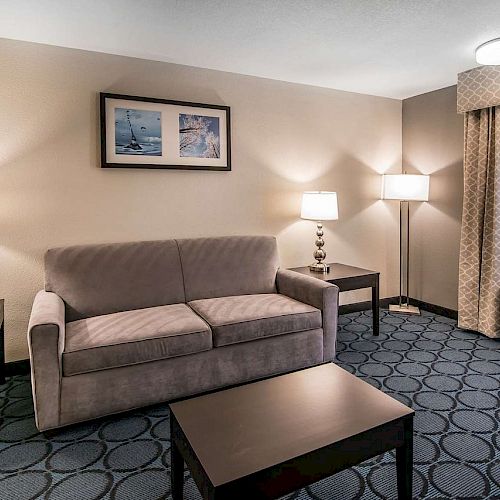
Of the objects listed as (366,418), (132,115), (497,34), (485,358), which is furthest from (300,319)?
(497,34)

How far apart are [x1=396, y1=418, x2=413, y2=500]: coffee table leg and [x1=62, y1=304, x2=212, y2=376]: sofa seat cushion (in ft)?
4.01

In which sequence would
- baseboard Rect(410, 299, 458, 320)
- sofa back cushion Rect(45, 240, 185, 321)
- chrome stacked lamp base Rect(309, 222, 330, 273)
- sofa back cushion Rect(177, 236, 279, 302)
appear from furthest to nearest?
1. baseboard Rect(410, 299, 458, 320)
2. chrome stacked lamp base Rect(309, 222, 330, 273)
3. sofa back cushion Rect(177, 236, 279, 302)
4. sofa back cushion Rect(45, 240, 185, 321)

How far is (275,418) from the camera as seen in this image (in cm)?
152

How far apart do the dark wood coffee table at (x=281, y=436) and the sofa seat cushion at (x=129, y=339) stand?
2.22 feet

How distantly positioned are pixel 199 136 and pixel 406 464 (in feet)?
8.66

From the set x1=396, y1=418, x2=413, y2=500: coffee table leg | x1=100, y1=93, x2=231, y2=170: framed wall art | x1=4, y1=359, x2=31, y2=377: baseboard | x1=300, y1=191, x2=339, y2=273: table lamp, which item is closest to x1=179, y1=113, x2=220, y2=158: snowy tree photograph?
x1=100, y1=93, x2=231, y2=170: framed wall art

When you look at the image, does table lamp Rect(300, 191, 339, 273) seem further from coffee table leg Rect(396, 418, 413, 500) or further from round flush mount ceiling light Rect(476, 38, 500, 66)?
coffee table leg Rect(396, 418, 413, 500)

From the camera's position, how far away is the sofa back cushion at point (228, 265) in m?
3.08

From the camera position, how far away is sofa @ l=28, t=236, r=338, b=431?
211 centimetres

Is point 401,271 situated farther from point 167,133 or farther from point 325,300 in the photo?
point 167,133

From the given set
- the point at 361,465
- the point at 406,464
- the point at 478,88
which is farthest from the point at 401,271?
the point at 406,464

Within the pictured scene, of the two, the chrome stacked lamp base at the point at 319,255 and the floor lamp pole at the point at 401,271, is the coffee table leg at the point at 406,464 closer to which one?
the chrome stacked lamp base at the point at 319,255

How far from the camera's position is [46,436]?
207 cm

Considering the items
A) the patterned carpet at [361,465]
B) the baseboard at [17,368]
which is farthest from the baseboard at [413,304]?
the baseboard at [17,368]
